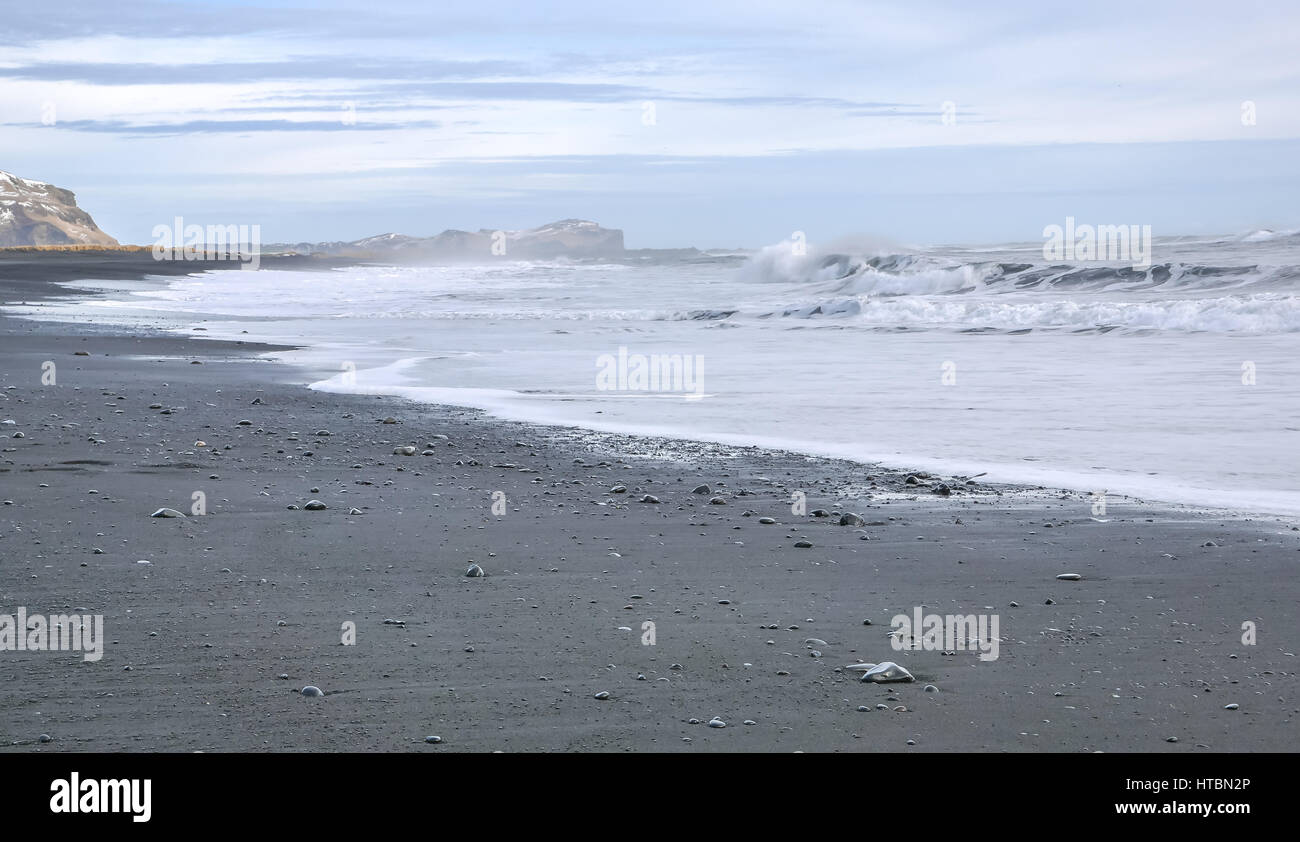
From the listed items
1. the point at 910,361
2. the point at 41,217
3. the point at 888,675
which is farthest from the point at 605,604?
the point at 41,217

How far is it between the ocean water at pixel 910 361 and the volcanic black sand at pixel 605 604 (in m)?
1.45

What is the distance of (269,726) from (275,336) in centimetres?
1735

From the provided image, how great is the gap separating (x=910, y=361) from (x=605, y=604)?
11729mm

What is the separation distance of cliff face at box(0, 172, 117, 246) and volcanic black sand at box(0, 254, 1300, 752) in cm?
14969

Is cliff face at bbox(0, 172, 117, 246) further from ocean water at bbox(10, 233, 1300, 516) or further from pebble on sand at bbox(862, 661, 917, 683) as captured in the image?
pebble on sand at bbox(862, 661, 917, 683)

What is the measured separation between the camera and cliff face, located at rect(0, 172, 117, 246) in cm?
14300

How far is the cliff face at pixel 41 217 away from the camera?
143000 millimetres

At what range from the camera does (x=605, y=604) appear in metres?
4.32

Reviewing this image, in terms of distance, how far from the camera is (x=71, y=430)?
831 cm

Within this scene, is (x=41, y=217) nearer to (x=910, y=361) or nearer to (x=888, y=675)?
(x=910, y=361)
